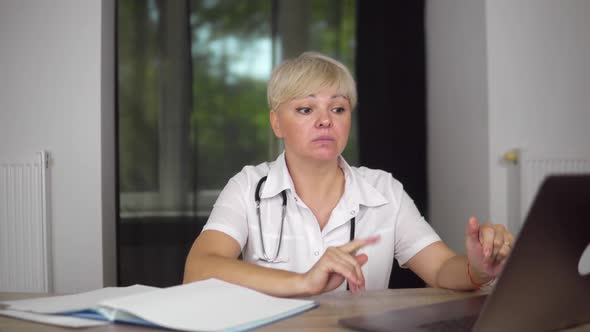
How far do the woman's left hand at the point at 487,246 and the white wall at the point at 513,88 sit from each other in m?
1.62

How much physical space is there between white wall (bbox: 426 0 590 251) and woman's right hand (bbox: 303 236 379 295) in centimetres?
184

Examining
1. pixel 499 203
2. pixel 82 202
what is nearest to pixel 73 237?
pixel 82 202

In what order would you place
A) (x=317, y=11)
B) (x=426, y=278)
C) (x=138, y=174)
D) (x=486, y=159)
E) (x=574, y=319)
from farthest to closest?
1. (x=317, y=11)
2. (x=138, y=174)
3. (x=486, y=159)
4. (x=426, y=278)
5. (x=574, y=319)

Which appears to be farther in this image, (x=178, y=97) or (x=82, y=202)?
(x=178, y=97)

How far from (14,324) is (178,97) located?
88.4 inches

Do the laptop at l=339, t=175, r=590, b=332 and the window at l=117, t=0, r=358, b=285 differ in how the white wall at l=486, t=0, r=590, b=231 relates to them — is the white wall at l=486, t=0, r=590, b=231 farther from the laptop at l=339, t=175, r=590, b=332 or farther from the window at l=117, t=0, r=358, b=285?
the laptop at l=339, t=175, r=590, b=332

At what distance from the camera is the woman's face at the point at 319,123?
5.02ft

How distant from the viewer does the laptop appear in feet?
2.06

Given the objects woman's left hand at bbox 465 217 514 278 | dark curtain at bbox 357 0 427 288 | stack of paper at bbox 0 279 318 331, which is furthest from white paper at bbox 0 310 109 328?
dark curtain at bbox 357 0 427 288

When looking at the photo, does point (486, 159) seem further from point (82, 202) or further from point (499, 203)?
point (82, 202)

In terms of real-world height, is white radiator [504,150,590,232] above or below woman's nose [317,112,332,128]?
below

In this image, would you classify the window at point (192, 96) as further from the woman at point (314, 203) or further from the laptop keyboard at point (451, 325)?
the laptop keyboard at point (451, 325)

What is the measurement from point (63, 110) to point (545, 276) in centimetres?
237

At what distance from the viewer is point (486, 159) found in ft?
8.82
